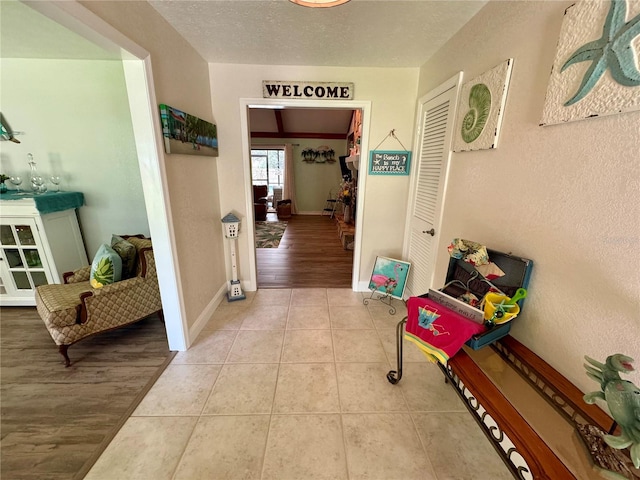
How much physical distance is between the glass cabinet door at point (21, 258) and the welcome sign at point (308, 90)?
8.37 ft

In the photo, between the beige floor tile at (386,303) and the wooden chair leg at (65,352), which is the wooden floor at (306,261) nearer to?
the beige floor tile at (386,303)

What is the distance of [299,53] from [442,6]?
1123 mm

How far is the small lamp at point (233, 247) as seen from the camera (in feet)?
8.46

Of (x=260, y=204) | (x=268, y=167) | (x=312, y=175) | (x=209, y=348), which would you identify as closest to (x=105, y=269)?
(x=209, y=348)

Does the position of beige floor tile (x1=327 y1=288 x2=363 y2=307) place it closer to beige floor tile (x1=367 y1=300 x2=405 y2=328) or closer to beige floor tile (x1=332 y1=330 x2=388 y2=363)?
beige floor tile (x1=367 y1=300 x2=405 y2=328)

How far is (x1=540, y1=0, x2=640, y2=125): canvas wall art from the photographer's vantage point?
765 millimetres

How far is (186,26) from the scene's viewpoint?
171 centimetres

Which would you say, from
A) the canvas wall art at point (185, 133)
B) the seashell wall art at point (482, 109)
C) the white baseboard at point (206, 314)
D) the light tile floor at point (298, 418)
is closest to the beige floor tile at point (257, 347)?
the light tile floor at point (298, 418)

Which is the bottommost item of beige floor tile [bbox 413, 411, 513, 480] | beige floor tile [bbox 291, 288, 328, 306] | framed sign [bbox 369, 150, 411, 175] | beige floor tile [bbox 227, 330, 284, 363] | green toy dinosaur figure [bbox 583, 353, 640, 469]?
beige floor tile [bbox 413, 411, 513, 480]

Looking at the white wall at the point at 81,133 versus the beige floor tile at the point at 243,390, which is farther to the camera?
the white wall at the point at 81,133

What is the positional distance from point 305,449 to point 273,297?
1672 mm

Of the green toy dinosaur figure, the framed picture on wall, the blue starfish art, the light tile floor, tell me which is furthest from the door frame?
the green toy dinosaur figure

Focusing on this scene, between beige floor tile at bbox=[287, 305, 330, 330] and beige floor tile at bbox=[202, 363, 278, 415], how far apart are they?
A: 535mm

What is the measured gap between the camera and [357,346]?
2031mm
